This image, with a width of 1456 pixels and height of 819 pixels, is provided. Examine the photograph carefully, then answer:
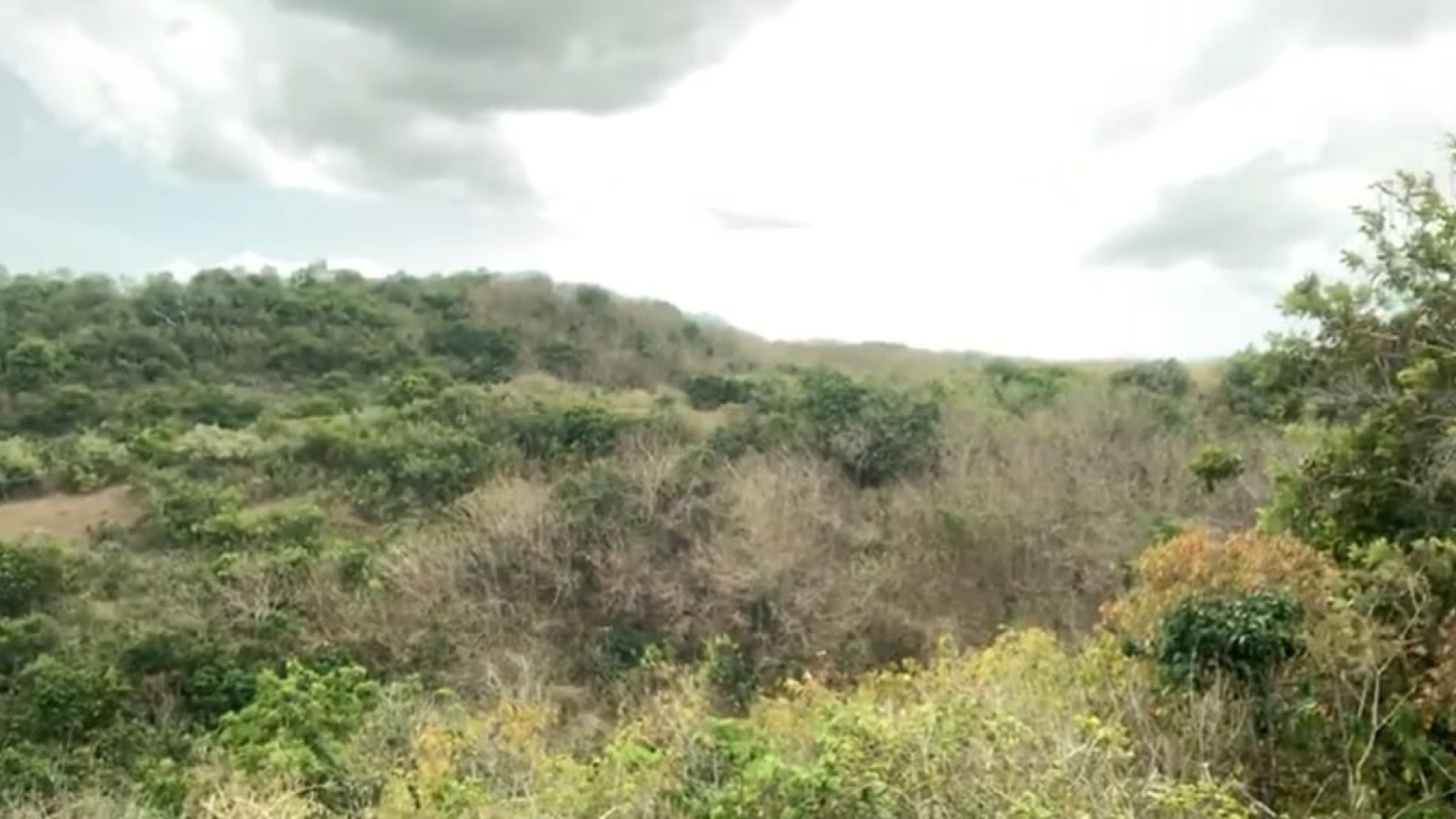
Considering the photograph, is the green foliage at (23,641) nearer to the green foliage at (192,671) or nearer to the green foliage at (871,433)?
the green foliage at (192,671)

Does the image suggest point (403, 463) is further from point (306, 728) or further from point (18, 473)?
point (306, 728)

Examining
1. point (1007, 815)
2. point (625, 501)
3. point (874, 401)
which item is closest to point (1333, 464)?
point (1007, 815)

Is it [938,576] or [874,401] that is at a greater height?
[874,401]

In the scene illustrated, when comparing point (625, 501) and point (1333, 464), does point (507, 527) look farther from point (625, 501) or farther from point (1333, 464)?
point (1333, 464)

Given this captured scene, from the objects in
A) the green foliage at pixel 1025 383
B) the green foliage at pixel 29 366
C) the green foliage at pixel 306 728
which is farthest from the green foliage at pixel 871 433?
the green foliage at pixel 29 366

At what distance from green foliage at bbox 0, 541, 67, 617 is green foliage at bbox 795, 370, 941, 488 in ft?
39.0

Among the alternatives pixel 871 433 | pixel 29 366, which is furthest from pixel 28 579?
pixel 871 433

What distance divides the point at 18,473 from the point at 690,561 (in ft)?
43.9

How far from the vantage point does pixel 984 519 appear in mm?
21469

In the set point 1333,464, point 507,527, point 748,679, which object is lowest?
point 748,679

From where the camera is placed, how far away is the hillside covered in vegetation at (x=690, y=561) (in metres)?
7.15

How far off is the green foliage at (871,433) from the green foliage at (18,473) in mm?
13842

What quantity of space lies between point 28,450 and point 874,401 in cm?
1571

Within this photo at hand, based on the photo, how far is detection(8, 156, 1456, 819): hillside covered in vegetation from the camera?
715 cm
